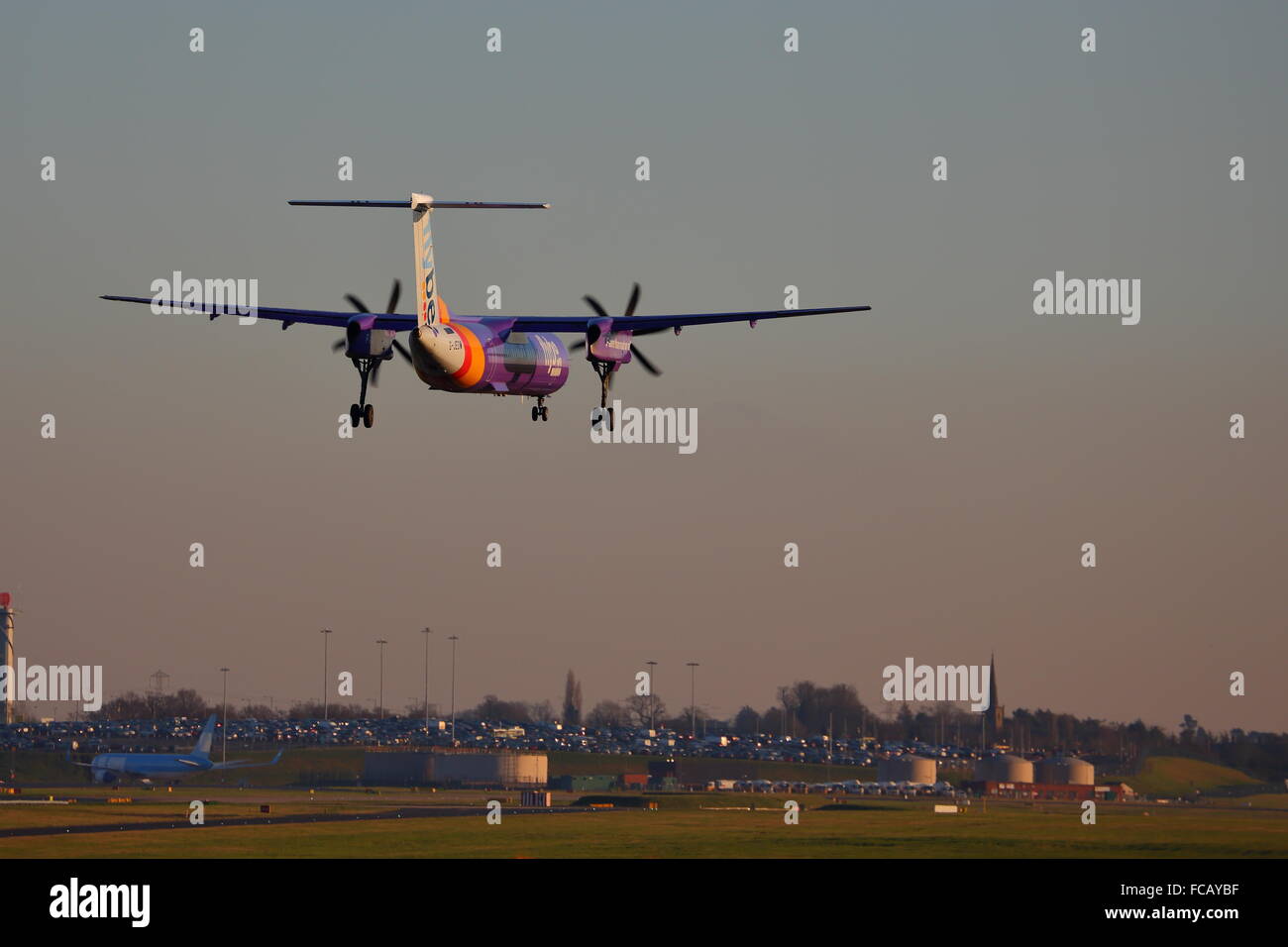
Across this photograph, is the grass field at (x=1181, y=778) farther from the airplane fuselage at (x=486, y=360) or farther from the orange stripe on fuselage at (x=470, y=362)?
the orange stripe on fuselage at (x=470, y=362)

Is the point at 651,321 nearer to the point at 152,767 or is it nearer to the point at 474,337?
the point at 474,337

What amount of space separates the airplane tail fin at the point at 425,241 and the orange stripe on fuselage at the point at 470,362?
1.17 meters

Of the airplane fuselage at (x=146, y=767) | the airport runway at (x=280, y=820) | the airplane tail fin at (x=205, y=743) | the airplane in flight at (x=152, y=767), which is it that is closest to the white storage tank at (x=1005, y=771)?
the airport runway at (x=280, y=820)

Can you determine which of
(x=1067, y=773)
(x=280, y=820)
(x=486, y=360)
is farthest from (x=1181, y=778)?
(x=486, y=360)

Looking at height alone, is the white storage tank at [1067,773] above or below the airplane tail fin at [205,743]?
below

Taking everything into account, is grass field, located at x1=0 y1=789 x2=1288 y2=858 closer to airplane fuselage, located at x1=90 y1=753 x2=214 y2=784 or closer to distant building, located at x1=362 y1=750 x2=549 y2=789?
airplane fuselage, located at x1=90 y1=753 x2=214 y2=784

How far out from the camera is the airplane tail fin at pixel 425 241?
65125mm

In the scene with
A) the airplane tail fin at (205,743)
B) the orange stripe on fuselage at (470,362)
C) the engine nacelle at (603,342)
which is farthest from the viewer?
the airplane tail fin at (205,743)

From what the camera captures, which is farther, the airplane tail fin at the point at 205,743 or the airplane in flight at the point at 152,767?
the airplane tail fin at the point at 205,743

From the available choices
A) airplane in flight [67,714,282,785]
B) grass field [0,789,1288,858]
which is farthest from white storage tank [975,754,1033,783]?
airplane in flight [67,714,282,785]

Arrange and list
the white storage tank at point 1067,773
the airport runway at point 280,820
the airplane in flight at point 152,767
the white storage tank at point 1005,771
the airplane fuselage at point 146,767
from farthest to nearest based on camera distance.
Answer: the white storage tank at point 1005,771 < the white storage tank at point 1067,773 < the airplane fuselage at point 146,767 < the airplane in flight at point 152,767 < the airport runway at point 280,820
